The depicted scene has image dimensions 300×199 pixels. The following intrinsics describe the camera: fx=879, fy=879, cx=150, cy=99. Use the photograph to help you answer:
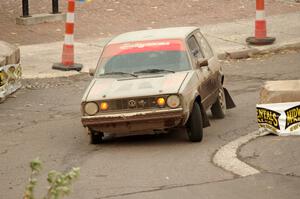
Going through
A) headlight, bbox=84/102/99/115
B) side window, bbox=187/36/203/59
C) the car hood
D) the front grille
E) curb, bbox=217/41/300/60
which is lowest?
curb, bbox=217/41/300/60

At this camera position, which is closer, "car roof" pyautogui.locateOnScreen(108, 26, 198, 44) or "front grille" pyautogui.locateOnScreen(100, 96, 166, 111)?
"front grille" pyautogui.locateOnScreen(100, 96, 166, 111)

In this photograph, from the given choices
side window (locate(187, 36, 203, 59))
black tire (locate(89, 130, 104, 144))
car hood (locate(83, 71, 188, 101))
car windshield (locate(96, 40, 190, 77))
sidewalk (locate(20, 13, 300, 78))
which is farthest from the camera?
sidewalk (locate(20, 13, 300, 78))

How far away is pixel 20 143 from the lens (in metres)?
11.1

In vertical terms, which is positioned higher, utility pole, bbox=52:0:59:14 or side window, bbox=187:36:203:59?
side window, bbox=187:36:203:59

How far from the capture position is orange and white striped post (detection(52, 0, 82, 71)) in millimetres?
15859

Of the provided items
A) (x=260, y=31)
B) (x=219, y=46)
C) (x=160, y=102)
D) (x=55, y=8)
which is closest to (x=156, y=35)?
(x=160, y=102)

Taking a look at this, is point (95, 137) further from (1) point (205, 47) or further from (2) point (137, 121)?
(1) point (205, 47)

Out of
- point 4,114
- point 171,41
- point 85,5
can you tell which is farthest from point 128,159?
point 85,5

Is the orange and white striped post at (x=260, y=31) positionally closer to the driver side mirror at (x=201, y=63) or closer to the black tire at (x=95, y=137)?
the driver side mirror at (x=201, y=63)

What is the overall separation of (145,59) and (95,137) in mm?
1260

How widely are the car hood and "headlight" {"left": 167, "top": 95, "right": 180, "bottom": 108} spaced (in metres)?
0.07

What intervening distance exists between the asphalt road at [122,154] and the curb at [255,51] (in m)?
2.06

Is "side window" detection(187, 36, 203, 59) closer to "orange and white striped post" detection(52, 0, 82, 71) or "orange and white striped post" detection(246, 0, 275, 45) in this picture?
"orange and white striped post" detection(52, 0, 82, 71)

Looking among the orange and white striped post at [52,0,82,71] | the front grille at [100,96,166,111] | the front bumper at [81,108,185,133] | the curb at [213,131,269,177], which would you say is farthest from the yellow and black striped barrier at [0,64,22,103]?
the curb at [213,131,269,177]
